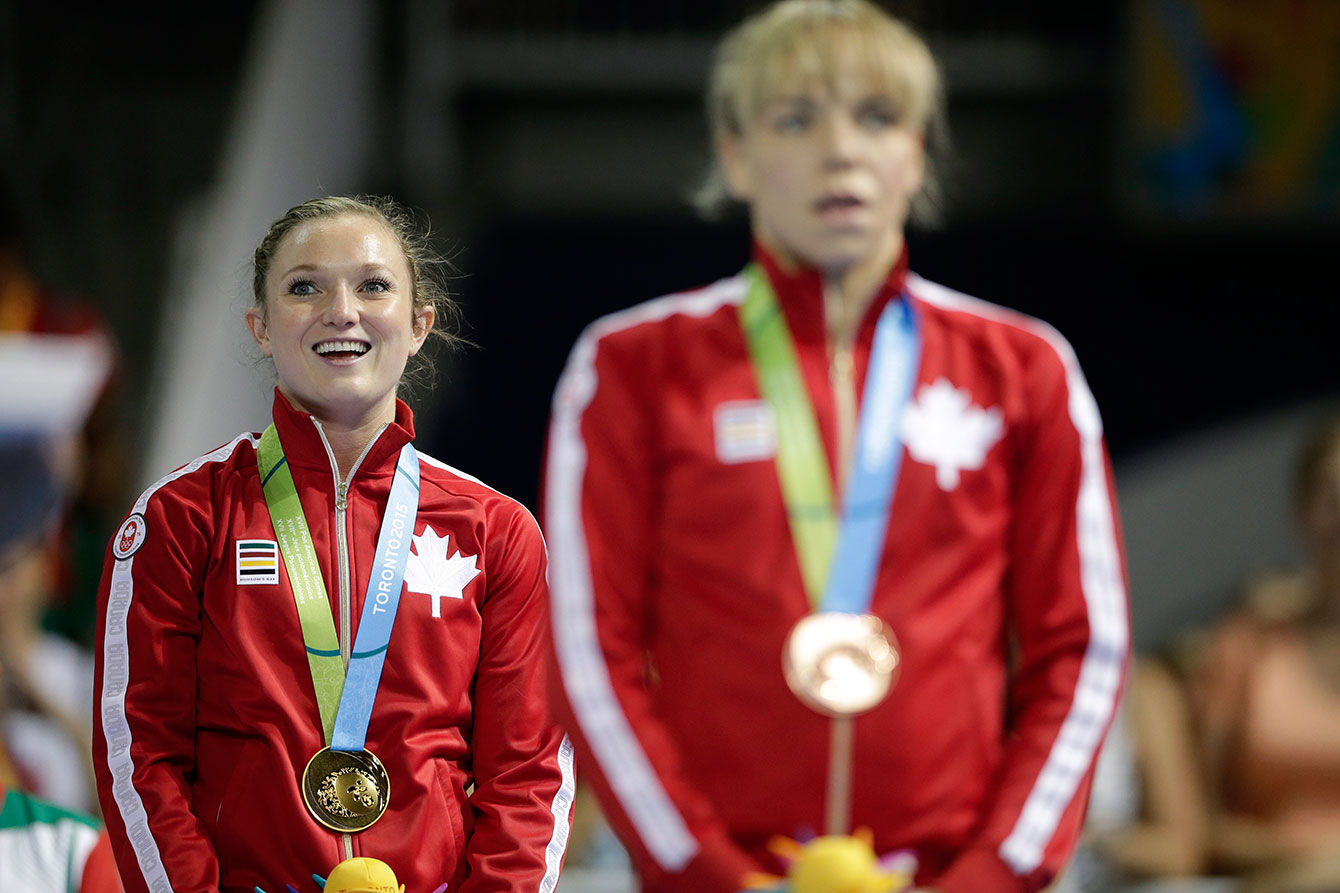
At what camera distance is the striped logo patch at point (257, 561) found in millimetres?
1140

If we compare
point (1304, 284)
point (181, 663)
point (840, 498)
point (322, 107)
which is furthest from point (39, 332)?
point (1304, 284)

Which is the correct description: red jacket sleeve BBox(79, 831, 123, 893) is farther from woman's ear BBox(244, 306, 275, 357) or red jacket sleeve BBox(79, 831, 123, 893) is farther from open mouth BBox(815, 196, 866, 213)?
open mouth BBox(815, 196, 866, 213)

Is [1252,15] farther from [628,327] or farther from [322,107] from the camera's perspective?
[628,327]

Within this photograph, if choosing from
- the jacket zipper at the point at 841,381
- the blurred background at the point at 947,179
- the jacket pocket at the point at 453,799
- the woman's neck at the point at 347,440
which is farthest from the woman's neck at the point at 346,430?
the blurred background at the point at 947,179

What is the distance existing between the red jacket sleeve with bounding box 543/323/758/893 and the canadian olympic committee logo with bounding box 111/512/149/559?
0.53m

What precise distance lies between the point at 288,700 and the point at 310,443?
0.60ft

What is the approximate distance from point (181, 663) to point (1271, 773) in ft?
8.93

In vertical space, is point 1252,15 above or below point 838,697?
above

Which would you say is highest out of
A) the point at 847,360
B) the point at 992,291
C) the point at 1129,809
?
the point at 992,291

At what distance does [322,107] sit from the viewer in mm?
5336

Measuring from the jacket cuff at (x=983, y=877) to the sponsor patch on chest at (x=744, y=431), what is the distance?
45cm

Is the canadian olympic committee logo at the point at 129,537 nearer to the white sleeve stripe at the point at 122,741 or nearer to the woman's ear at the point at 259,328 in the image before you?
the white sleeve stripe at the point at 122,741

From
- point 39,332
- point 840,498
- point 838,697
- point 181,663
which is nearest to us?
point 181,663

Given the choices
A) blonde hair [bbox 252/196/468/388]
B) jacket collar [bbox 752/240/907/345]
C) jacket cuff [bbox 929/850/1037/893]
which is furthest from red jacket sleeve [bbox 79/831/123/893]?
jacket collar [bbox 752/240/907/345]
